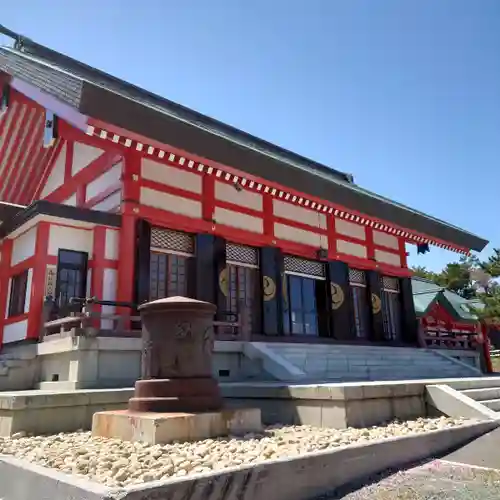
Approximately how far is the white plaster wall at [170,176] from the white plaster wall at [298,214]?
Answer: 245cm

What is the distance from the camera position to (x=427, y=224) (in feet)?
45.9

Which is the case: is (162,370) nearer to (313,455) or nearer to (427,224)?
(313,455)

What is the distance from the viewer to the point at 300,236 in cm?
1246

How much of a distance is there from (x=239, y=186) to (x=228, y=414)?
6702mm

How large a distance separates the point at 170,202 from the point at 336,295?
5.36 meters

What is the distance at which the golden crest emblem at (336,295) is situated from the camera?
12648 millimetres

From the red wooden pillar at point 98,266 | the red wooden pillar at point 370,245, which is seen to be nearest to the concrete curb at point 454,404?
the red wooden pillar at point 98,266

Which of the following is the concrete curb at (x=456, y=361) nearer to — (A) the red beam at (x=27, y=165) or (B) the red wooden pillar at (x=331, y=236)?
(B) the red wooden pillar at (x=331, y=236)

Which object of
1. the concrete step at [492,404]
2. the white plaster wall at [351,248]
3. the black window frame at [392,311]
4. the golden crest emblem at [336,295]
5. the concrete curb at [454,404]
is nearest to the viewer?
the concrete curb at [454,404]

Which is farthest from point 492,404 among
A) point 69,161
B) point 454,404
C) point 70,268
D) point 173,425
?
point 69,161

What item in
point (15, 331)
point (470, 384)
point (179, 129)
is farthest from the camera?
point (15, 331)

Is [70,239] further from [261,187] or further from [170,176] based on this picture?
[261,187]

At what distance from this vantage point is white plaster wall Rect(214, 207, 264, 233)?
35.3ft

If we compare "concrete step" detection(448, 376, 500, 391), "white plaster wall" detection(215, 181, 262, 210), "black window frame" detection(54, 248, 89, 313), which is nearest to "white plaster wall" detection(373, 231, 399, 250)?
"white plaster wall" detection(215, 181, 262, 210)
